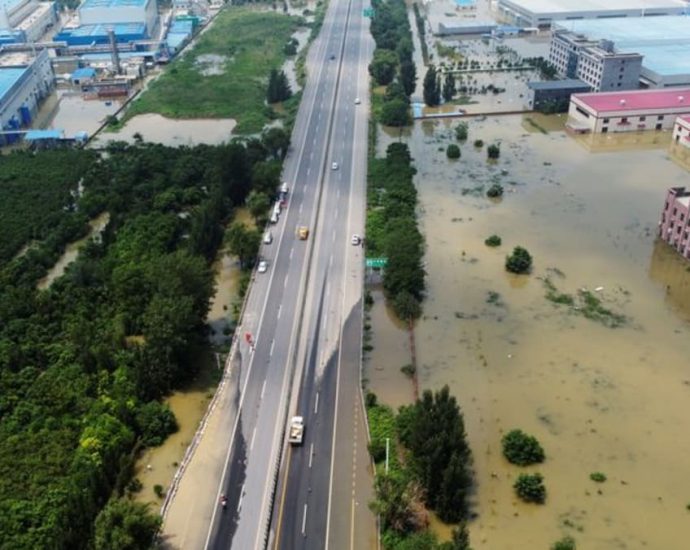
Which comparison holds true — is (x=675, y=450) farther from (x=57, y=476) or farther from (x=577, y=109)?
(x=577, y=109)

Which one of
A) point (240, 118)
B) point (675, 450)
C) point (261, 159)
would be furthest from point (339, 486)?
point (240, 118)

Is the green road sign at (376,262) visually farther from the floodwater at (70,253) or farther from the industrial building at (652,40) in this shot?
the industrial building at (652,40)

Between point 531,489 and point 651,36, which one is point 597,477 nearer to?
point 531,489

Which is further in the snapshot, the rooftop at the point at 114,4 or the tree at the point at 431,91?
the rooftop at the point at 114,4

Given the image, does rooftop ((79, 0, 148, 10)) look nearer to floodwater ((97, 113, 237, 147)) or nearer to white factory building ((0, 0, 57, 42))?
white factory building ((0, 0, 57, 42))

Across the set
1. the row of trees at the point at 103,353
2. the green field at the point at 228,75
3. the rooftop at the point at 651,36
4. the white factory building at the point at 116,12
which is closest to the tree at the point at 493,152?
the row of trees at the point at 103,353

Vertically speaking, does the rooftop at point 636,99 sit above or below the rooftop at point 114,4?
below

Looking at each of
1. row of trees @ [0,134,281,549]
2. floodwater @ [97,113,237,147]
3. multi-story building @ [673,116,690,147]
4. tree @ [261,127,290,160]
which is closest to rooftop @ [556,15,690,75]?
multi-story building @ [673,116,690,147]

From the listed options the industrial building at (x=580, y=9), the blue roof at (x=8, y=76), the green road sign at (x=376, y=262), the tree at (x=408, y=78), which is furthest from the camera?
the industrial building at (x=580, y=9)

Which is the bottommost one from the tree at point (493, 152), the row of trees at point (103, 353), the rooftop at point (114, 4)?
the row of trees at point (103, 353)

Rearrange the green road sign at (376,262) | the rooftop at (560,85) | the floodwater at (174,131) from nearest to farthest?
the green road sign at (376,262)
the floodwater at (174,131)
the rooftop at (560,85)
